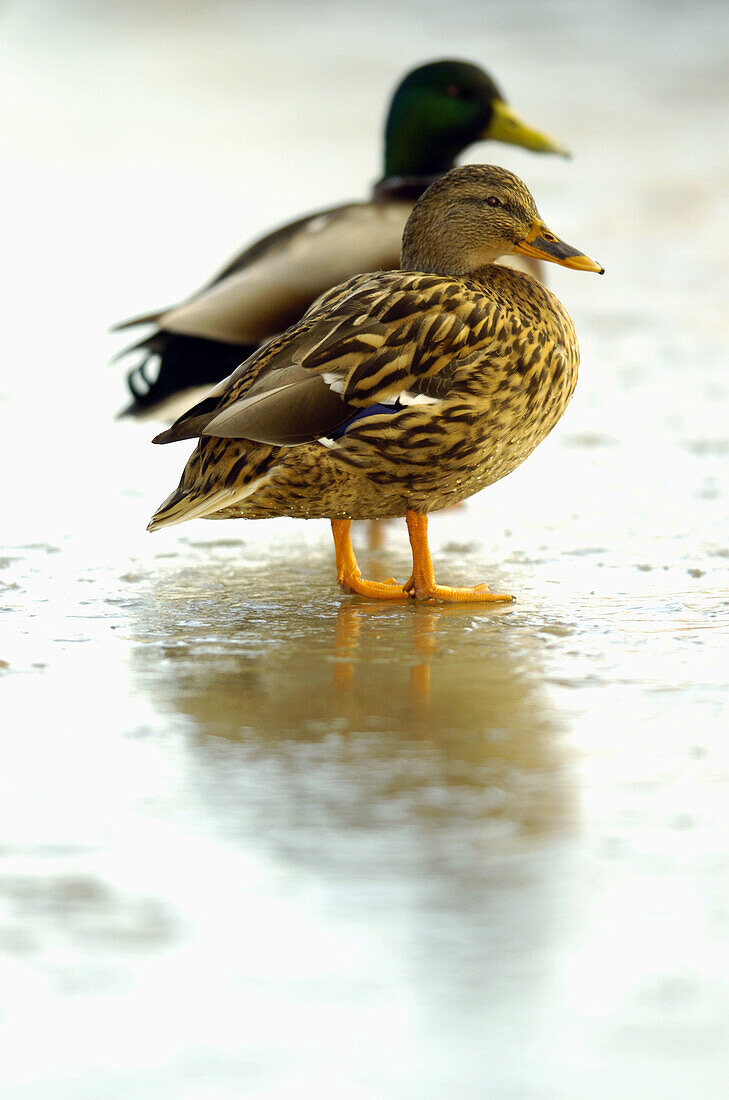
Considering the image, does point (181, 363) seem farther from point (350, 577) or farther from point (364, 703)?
point (364, 703)

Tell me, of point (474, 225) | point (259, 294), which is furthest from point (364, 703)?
point (259, 294)

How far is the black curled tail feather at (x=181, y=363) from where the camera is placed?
17.8 ft

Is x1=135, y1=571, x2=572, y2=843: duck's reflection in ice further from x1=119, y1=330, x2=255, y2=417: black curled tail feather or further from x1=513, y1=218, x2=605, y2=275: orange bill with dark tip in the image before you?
x1=119, y1=330, x2=255, y2=417: black curled tail feather

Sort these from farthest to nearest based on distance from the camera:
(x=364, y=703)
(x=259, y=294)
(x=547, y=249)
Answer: (x=259, y=294) → (x=547, y=249) → (x=364, y=703)

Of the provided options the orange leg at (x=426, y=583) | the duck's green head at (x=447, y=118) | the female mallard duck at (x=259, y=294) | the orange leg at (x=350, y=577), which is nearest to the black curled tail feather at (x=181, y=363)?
the female mallard duck at (x=259, y=294)

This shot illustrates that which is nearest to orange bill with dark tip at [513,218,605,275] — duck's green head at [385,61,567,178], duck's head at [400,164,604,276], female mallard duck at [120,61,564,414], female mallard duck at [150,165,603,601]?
duck's head at [400,164,604,276]

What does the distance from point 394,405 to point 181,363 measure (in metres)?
2.16

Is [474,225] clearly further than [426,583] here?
Yes

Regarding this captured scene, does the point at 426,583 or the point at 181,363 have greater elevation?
the point at 181,363

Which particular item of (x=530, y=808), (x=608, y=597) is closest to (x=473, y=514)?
(x=608, y=597)

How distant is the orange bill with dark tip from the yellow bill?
2.45 meters

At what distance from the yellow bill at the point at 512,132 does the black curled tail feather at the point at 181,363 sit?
5.33 ft

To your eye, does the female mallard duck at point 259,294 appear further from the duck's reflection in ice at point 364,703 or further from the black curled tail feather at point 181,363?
the duck's reflection in ice at point 364,703

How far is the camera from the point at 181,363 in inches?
215
